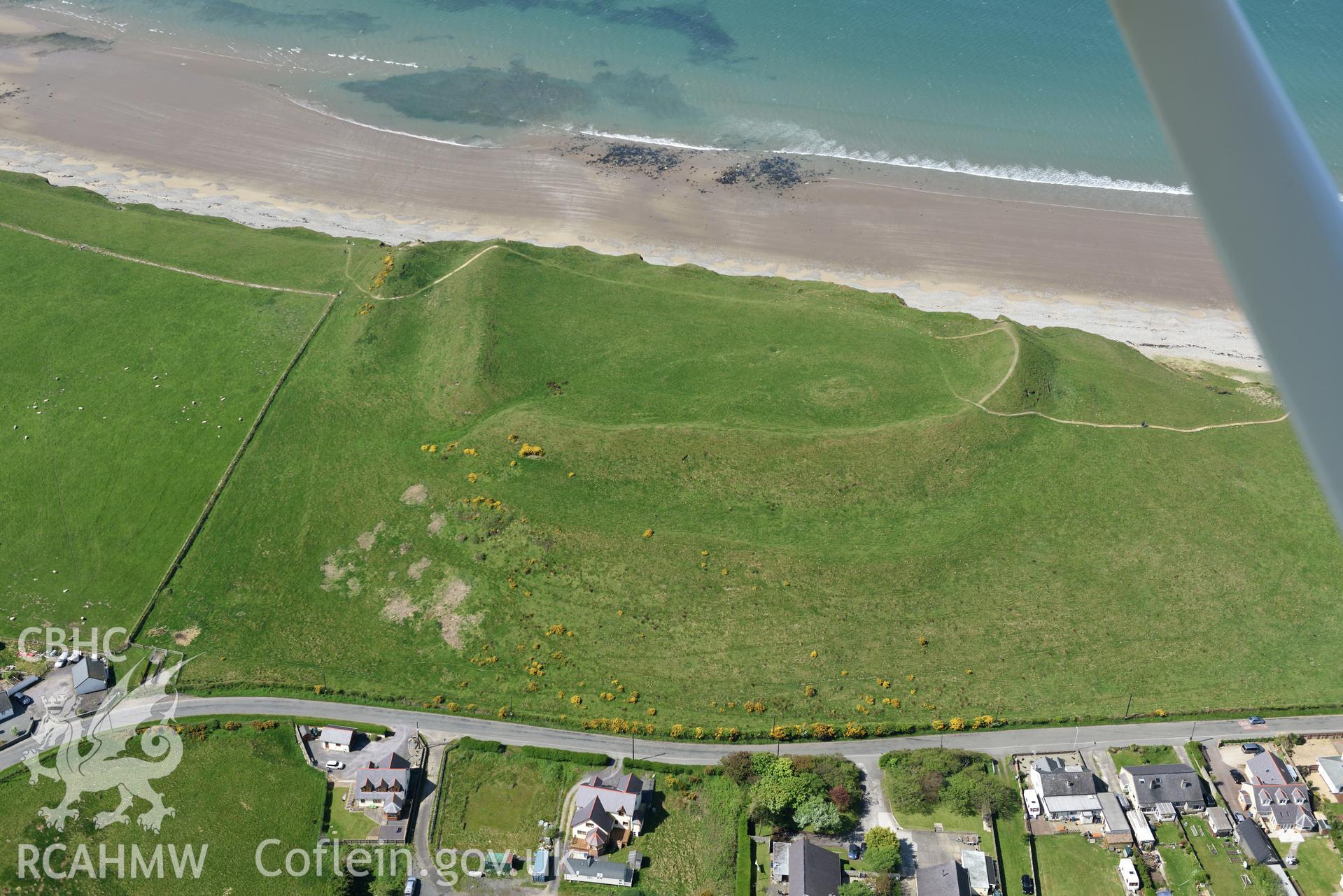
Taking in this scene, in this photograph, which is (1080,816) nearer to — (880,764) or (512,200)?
(880,764)

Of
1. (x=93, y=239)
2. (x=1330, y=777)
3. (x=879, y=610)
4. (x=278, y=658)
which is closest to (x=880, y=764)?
(x=879, y=610)

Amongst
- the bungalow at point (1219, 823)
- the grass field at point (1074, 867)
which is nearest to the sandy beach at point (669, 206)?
the bungalow at point (1219, 823)

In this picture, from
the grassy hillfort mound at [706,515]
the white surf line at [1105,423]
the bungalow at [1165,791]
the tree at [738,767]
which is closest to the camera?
the bungalow at [1165,791]

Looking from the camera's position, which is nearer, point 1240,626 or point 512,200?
point 1240,626

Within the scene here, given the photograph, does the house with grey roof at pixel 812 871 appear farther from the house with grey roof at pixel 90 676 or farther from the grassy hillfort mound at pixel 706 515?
the house with grey roof at pixel 90 676

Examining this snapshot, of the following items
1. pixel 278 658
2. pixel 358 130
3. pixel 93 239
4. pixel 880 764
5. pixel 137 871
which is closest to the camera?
pixel 137 871

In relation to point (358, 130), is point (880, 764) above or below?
below

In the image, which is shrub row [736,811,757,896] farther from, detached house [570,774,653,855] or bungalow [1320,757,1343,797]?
Answer: bungalow [1320,757,1343,797]
